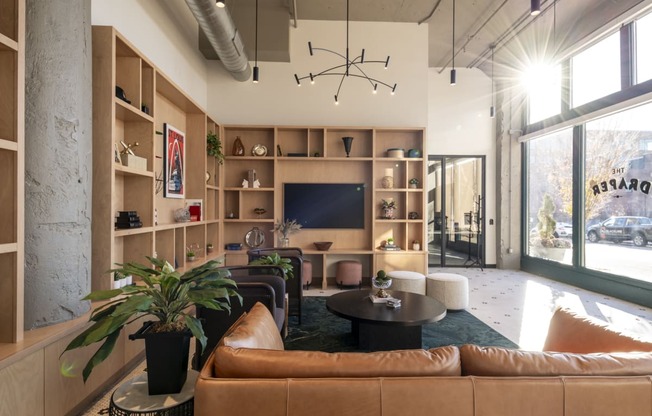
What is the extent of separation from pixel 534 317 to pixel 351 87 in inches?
174

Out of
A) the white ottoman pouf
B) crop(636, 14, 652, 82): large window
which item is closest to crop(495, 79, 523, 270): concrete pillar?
crop(636, 14, 652, 82): large window

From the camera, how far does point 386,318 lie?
2.87 metres

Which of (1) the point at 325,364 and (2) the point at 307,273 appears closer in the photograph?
(1) the point at 325,364

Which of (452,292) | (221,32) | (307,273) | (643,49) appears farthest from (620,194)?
(221,32)

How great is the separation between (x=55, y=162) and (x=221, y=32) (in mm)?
2707

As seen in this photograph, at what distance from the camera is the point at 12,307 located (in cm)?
189

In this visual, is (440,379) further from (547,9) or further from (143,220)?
(547,9)

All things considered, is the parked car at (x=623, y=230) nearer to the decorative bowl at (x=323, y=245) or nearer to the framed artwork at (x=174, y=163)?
the decorative bowl at (x=323, y=245)

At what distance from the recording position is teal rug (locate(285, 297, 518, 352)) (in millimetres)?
3400

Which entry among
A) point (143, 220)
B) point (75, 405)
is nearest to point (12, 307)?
point (75, 405)

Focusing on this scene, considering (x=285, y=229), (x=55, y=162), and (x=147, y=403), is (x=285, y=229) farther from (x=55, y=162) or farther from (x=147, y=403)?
(x=147, y=403)

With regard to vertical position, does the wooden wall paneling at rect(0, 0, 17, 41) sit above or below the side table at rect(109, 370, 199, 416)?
above

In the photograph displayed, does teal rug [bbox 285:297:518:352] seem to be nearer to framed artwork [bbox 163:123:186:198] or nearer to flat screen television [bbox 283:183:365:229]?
flat screen television [bbox 283:183:365:229]

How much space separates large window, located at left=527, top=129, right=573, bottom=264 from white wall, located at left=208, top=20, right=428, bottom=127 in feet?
9.07
